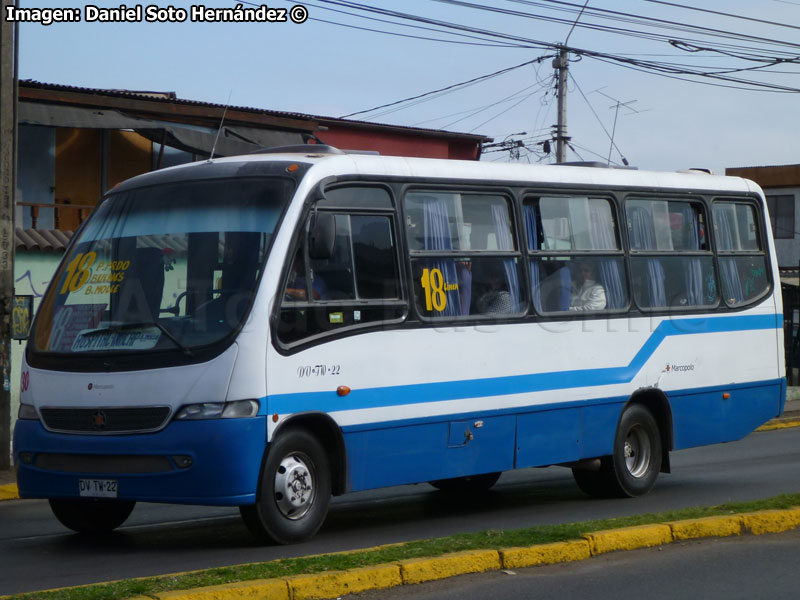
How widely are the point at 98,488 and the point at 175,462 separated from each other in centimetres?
67

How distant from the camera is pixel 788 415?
22.4 meters

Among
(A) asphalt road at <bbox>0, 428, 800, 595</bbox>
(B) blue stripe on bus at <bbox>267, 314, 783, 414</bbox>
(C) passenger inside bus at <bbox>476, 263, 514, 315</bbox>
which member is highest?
(C) passenger inside bus at <bbox>476, 263, 514, 315</bbox>

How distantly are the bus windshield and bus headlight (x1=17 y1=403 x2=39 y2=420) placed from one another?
1.38 feet

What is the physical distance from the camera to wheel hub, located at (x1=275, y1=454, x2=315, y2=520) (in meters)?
8.42

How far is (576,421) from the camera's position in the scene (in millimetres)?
10820

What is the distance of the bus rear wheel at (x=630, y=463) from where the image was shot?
37.4ft

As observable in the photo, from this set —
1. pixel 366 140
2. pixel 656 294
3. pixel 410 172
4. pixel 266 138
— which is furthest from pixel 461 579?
pixel 366 140

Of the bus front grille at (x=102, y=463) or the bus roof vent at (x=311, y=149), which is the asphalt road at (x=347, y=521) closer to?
the bus front grille at (x=102, y=463)

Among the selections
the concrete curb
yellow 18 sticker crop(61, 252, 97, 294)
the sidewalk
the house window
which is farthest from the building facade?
yellow 18 sticker crop(61, 252, 97, 294)

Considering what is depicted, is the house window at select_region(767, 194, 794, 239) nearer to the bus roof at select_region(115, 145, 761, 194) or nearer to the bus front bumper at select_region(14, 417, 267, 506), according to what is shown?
the bus roof at select_region(115, 145, 761, 194)

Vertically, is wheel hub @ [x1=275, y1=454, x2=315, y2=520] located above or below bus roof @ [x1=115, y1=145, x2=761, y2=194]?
below

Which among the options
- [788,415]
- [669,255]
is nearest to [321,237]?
[669,255]

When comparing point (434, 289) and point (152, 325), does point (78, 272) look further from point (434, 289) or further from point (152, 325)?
point (434, 289)

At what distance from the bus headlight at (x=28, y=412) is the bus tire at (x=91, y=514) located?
769 millimetres
